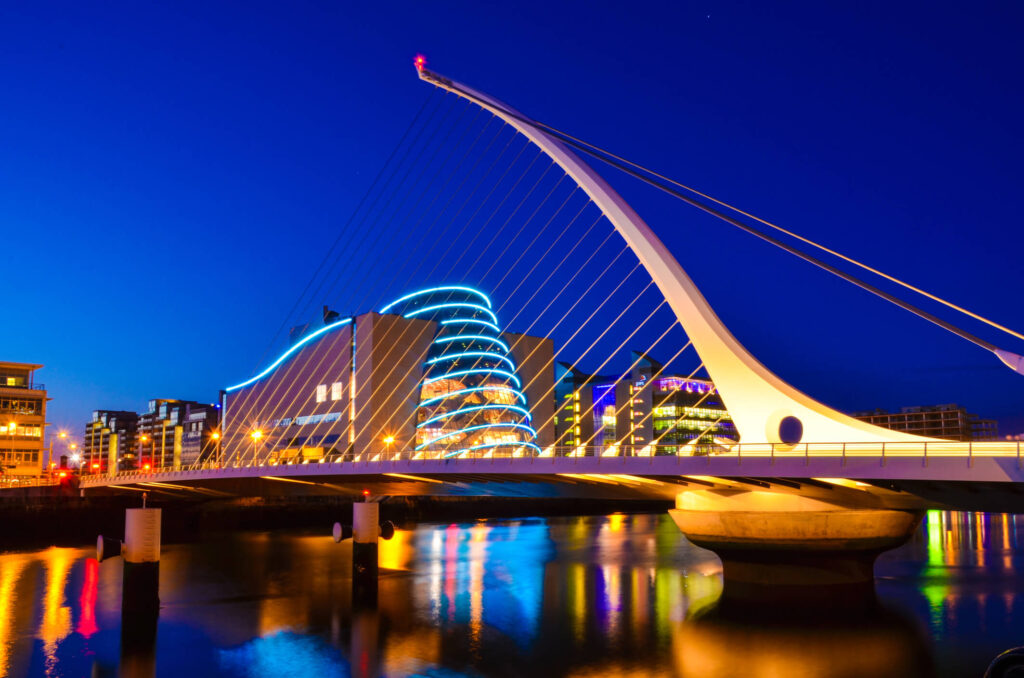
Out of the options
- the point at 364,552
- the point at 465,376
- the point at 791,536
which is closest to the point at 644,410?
the point at 465,376

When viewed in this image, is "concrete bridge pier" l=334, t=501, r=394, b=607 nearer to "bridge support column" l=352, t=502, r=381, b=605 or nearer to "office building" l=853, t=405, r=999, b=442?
"bridge support column" l=352, t=502, r=381, b=605

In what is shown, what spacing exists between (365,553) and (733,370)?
41.0ft

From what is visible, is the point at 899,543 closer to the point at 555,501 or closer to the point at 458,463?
the point at 458,463

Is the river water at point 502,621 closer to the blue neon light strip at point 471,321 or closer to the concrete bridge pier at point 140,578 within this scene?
the concrete bridge pier at point 140,578

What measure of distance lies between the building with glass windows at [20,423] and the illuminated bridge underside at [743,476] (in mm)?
41457

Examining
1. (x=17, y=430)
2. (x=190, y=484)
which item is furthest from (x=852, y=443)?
(x=17, y=430)

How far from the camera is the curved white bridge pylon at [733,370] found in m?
18.6

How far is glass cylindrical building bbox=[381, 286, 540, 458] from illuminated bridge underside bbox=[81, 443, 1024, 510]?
30908mm

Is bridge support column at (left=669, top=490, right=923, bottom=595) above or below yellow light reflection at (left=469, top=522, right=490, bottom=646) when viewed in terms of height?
above

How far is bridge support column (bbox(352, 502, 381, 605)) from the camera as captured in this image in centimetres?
2469

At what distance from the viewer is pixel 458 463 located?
2320cm

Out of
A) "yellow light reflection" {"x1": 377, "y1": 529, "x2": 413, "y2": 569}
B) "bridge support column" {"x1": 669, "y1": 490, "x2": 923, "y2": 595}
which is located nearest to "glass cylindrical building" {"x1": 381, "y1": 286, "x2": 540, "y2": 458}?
"yellow light reflection" {"x1": 377, "y1": 529, "x2": 413, "y2": 569}

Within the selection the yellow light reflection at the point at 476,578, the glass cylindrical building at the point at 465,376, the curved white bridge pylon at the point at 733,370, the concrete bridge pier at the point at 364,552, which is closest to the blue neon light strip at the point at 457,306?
the glass cylindrical building at the point at 465,376

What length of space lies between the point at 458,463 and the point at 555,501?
46243mm
